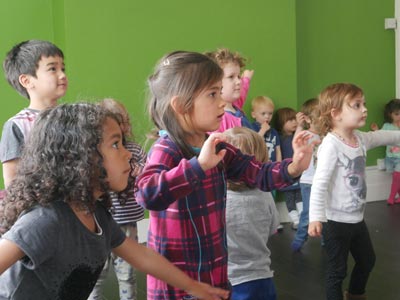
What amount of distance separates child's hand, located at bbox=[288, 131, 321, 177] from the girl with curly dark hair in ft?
1.82

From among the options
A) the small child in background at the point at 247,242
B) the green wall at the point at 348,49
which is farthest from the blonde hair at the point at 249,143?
the green wall at the point at 348,49

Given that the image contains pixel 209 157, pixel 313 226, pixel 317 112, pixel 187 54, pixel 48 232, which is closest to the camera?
pixel 48 232

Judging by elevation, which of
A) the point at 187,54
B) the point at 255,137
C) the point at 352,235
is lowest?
the point at 352,235

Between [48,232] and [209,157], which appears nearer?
[48,232]

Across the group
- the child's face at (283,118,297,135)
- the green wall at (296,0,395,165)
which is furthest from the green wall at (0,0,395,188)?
the child's face at (283,118,297,135)

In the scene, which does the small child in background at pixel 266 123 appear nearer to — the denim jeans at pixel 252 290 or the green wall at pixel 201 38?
the green wall at pixel 201 38

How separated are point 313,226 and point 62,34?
2.78 metres

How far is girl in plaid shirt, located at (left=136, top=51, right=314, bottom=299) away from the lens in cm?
159

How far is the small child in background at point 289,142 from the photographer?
4.77 metres

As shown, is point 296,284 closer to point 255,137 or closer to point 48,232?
point 255,137

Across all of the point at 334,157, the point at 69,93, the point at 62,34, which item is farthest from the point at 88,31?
the point at 334,157

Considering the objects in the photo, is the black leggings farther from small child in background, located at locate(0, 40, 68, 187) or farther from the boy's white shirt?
small child in background, located at locate(0, 40, 68, 187)

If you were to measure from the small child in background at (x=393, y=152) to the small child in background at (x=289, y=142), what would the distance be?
1.45m

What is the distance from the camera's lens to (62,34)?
4168mm
